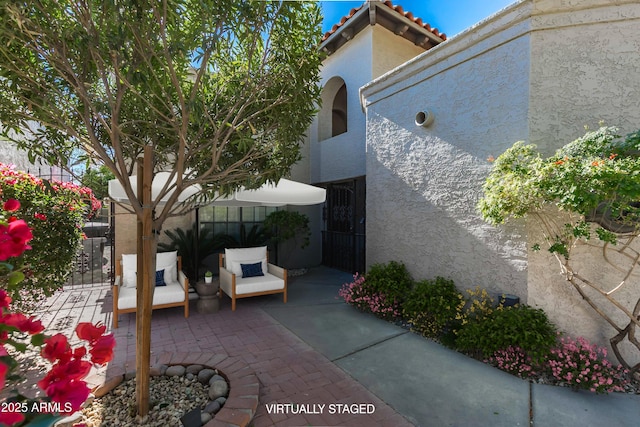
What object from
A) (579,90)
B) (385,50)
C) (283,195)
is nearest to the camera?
(579,90)

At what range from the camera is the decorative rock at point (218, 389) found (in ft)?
13.0

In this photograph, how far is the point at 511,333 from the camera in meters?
5.04

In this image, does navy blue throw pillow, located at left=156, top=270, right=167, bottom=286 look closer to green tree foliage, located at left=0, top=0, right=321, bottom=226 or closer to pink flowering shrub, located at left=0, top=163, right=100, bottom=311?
pink flowering shrub, located at left=0, top=163, right=100, bottom=311

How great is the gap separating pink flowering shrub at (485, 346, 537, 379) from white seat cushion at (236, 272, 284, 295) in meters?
5.25

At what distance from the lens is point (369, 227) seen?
891 cm

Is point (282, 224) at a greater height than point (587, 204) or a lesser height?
lesser

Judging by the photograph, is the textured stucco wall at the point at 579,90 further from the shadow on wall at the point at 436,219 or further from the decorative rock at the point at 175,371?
the decorative rock at the point at 175,371

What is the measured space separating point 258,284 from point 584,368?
662 centimetres

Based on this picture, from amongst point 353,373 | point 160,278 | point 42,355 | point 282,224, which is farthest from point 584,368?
point 282,224

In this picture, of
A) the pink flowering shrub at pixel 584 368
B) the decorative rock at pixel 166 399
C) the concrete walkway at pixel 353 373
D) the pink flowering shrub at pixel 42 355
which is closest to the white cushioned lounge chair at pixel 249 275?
the concrete walkway at pixel 353 373

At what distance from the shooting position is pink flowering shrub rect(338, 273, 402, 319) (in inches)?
280

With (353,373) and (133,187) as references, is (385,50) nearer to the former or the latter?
(133,187)

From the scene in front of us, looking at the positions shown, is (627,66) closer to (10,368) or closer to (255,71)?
(255,71)

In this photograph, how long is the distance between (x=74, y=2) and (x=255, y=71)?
1.85 metres
